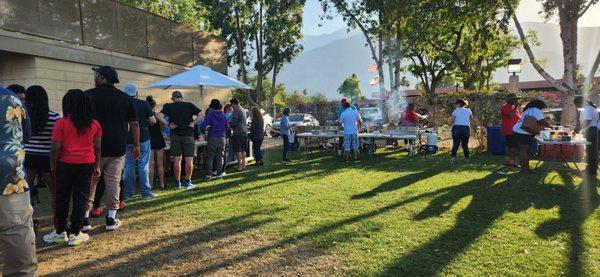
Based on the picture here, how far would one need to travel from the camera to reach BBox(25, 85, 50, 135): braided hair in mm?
4641

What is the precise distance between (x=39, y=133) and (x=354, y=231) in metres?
3.89

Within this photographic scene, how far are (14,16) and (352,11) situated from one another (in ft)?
51.6

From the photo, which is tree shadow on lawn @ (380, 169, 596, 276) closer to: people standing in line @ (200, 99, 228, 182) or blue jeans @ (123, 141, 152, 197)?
blue jeans @ (123, 141, 152, 197)

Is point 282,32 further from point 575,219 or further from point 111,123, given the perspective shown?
point 575,219

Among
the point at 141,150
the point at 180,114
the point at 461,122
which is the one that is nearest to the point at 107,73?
the point at 141,150

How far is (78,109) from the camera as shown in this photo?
4.26 m

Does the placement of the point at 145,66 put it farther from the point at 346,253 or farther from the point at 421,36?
the point at 421,36

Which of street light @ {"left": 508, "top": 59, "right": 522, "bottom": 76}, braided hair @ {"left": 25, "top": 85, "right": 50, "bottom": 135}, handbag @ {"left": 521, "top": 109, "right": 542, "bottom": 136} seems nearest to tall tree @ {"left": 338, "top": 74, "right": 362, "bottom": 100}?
street light @ {"left": 508, "top": 59, "right": 522, "bottom": 76}

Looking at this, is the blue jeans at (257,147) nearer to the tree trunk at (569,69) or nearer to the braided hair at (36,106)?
the braided hair at (36,106)

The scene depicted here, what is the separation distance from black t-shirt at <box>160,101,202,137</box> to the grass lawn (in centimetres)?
112

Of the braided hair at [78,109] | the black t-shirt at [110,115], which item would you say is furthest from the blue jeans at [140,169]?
the braided hair at [78,109]

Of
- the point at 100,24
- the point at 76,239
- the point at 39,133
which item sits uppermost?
the point at 100,24

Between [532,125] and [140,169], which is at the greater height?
[532,125]

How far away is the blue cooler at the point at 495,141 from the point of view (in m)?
11.9
